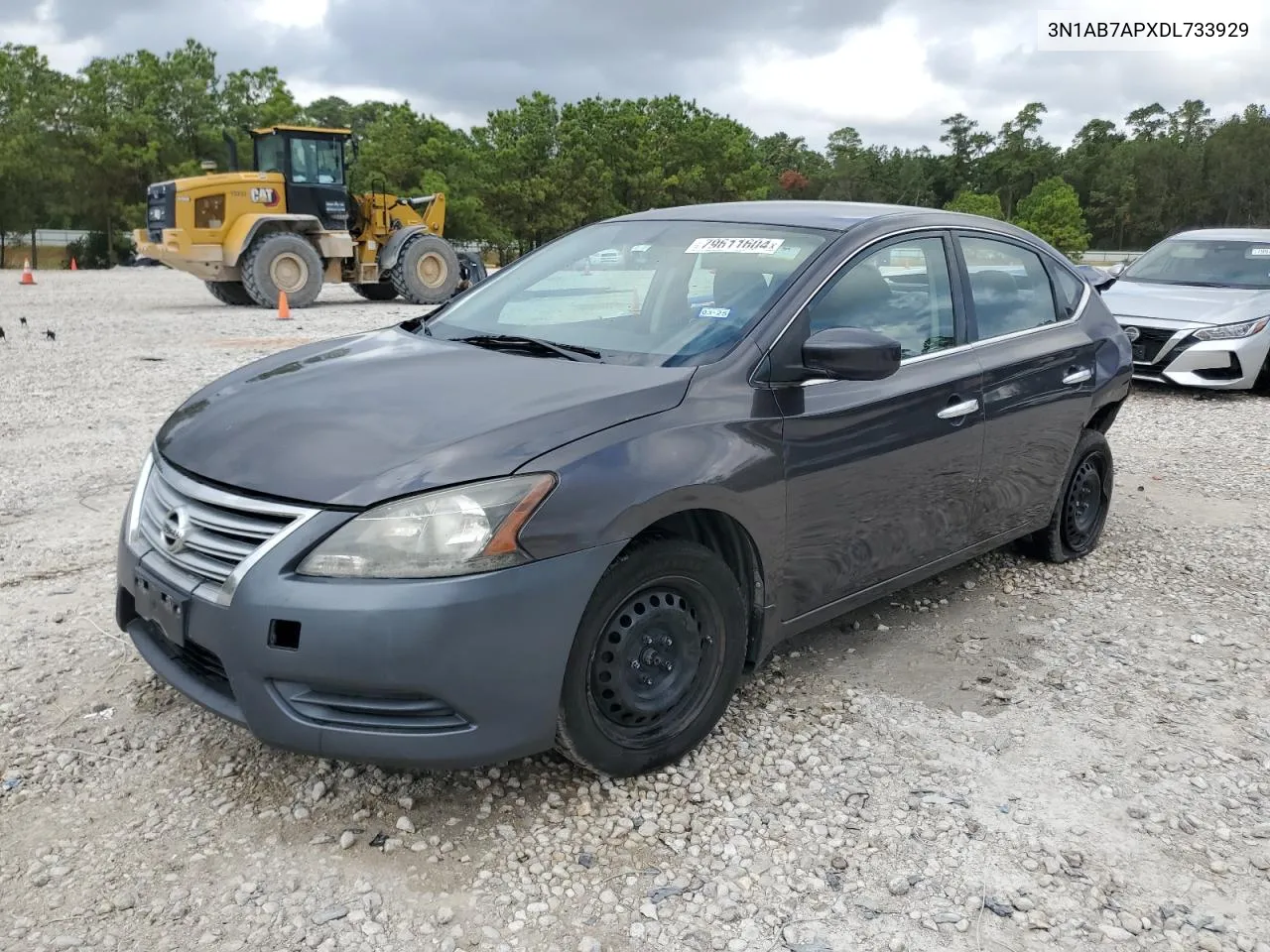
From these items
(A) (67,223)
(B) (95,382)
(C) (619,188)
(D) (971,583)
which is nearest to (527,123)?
(C) (619,188)

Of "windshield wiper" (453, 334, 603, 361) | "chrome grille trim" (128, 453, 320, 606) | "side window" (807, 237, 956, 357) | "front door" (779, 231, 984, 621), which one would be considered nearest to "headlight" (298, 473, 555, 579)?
"chrome grille trim" (128, 453, 320, 606)

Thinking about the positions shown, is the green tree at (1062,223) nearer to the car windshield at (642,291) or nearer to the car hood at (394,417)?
the car windshield at (642,291)

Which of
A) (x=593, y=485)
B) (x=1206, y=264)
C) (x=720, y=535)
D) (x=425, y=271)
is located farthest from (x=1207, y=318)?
(x=425, y=271)

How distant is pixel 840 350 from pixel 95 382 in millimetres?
8775

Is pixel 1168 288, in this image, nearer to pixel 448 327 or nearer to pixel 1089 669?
pixel 1089 669

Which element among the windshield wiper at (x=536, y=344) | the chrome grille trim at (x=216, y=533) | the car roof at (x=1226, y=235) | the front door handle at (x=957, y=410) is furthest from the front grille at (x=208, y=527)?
the car roof at (x=1226, y=235)

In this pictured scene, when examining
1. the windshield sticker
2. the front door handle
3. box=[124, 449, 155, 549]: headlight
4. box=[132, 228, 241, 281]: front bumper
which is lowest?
box=[124, 449, 155, 549]: headlight

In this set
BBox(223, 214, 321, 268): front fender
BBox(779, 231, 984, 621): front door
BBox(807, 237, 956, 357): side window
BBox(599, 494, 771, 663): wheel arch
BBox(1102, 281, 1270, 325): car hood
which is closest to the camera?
BBox(599, 494, 771, 663): wheel arch

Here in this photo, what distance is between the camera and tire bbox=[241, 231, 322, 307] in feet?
57.9

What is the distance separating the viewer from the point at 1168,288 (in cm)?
1076

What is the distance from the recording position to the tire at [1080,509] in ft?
16.4

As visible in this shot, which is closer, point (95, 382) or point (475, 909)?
point (475, 909)

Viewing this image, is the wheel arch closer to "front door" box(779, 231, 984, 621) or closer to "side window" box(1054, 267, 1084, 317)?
"front door" box(779, 231, 984, 621)

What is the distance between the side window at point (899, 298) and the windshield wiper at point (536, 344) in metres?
0.73
